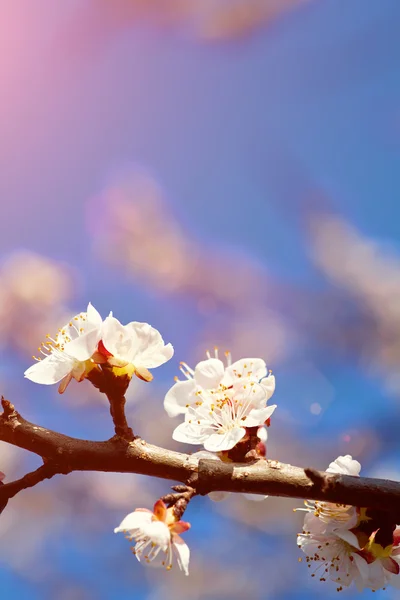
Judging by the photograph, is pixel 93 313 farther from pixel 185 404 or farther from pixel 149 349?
pixel 185 404

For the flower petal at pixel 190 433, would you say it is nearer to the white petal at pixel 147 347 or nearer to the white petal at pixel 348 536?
the white petal at pixel 147 347

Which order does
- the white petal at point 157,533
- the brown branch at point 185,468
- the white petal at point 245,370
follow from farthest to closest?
the white petal at point 245,370, the brown branch at point 185,468, the white petal at point 157,533

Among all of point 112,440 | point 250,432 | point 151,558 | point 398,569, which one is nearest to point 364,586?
point 398,569

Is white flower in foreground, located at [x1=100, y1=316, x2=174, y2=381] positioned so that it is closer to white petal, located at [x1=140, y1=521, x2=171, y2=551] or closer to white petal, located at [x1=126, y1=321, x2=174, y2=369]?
white petal, located at [x1=126, y1=321, x2=174, y2=369]

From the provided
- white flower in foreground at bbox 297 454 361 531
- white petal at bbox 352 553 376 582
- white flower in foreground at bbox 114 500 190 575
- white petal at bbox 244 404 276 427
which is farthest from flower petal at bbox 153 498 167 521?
white petal at bbox 352 553 376 582

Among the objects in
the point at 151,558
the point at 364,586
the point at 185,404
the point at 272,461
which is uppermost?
the point at 185,404

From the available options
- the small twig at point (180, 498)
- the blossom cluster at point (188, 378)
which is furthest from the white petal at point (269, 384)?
the small twig at point (180, 498)

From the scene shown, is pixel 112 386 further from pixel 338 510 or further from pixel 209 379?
pixel 338 510
